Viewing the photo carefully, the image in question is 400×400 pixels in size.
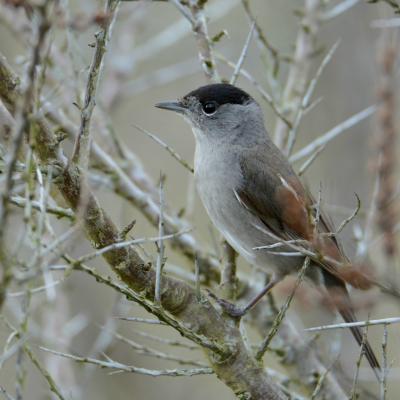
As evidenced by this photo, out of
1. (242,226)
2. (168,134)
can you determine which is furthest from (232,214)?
(168,134)

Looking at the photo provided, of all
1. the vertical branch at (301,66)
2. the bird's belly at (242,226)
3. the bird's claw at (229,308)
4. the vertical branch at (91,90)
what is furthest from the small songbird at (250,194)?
the vertical branch at (91,90)

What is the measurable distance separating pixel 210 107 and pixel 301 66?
2.65ft

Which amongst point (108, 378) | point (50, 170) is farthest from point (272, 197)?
point (108, 378)

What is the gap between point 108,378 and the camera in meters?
8.78

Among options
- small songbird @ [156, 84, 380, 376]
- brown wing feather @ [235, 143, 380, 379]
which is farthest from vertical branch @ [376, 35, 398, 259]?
brown wing feather @ [235, 143, 380, 379]

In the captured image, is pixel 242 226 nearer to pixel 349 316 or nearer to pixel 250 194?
pixel 250 194

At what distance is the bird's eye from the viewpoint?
19.4 ft

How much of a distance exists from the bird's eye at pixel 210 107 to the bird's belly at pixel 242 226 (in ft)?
2.64

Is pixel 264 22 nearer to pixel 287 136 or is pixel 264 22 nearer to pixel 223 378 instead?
pixel 287 136

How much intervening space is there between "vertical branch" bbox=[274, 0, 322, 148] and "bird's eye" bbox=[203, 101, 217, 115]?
562 millimetres

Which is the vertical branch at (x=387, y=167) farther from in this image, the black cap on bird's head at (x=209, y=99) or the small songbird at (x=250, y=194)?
the black cap on bird's head at (x=209, y=99)

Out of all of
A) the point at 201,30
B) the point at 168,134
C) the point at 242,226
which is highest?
the point at 201,30

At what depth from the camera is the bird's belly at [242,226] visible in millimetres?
5367

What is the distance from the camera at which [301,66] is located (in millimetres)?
5762
